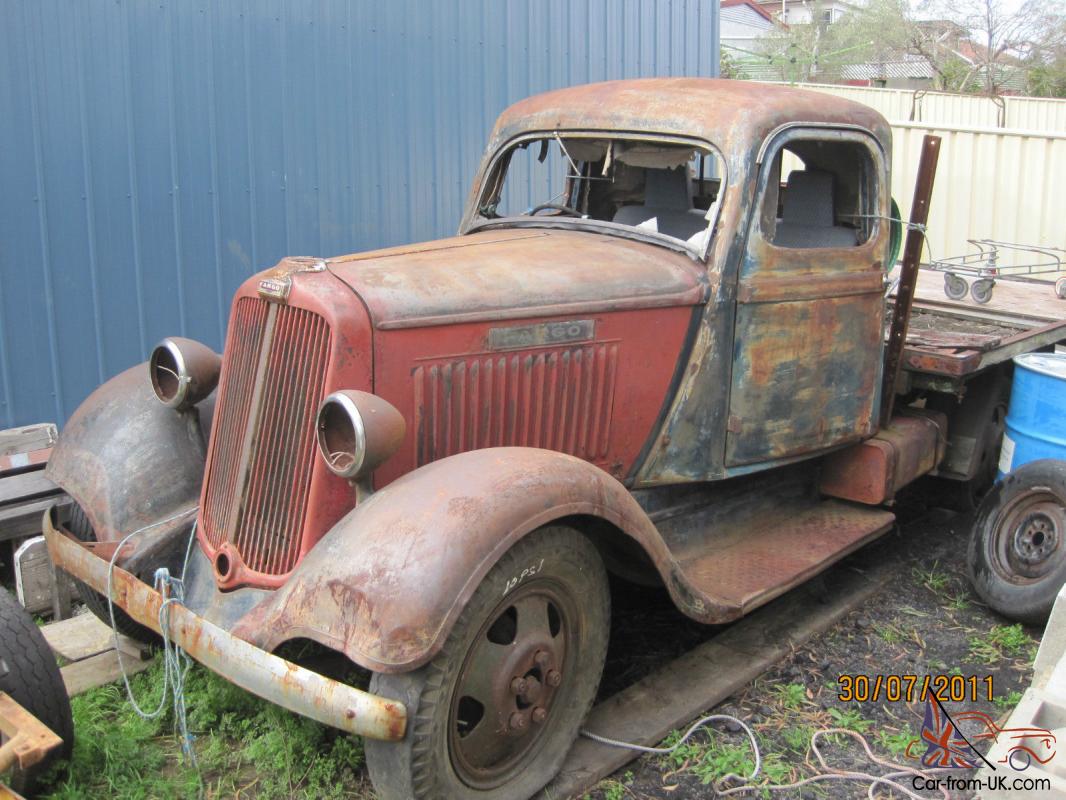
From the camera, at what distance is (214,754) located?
10.6 ft

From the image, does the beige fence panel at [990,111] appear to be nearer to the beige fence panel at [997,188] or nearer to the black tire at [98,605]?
the beige fence panel at [997,188]

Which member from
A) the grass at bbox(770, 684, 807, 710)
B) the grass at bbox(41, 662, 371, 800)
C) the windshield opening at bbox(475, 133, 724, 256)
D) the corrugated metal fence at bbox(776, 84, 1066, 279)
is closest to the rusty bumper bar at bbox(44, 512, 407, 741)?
the grass at bbox(41, 662, 371, 800)

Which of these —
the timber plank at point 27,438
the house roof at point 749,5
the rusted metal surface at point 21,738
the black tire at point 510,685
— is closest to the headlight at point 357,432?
the black tire at point 510,685

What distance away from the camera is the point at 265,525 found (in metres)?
3.08

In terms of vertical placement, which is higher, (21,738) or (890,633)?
(21,738)

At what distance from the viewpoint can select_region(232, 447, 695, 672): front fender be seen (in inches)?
98.2

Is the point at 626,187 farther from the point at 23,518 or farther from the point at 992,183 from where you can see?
the point at 992,183

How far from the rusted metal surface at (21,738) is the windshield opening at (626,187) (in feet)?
8.05

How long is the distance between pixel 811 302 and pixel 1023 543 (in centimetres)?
141

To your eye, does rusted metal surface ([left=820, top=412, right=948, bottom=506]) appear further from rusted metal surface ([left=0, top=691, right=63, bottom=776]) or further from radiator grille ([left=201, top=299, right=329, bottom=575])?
rusted metal surface ([left=0, top=691, right=63, bottom=776])

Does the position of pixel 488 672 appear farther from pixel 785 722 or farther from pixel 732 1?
pixel 732 1

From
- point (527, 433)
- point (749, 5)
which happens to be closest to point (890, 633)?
point (527, 433)

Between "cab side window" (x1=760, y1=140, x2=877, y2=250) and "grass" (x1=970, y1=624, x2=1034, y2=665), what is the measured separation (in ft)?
5.42

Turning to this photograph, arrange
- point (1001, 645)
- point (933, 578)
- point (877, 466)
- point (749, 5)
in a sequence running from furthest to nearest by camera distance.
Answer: point (749, 5) < point (933, 578) < point (877, 466) < point (1001, 645)
